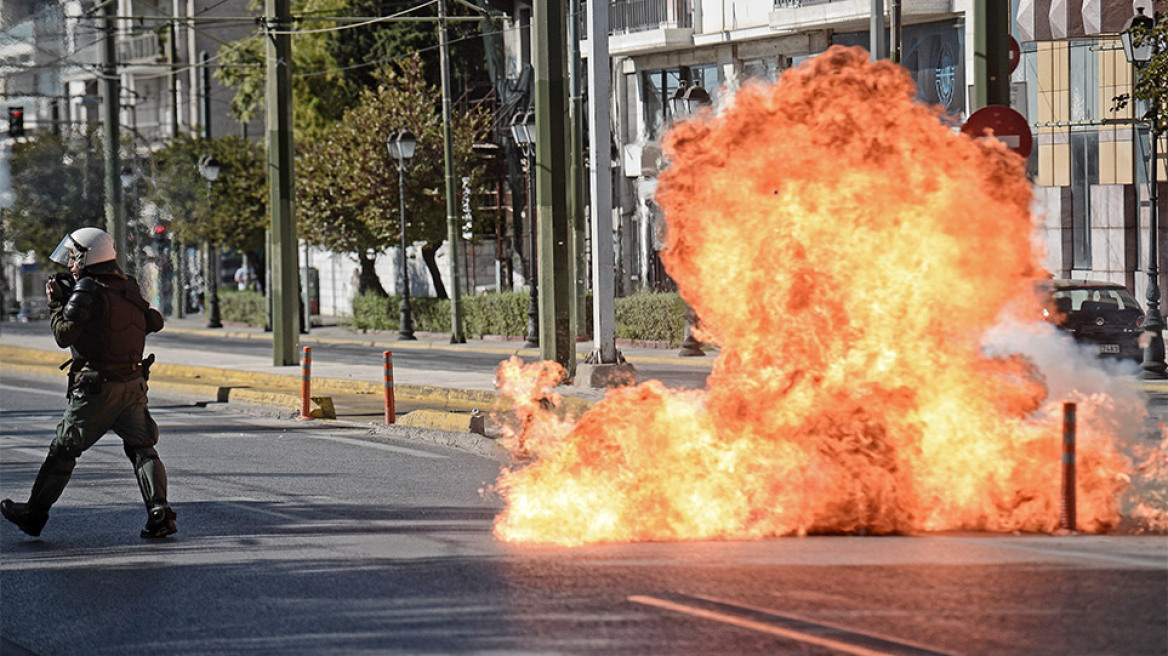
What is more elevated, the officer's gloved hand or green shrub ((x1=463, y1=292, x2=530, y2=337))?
the officer's gloved hand

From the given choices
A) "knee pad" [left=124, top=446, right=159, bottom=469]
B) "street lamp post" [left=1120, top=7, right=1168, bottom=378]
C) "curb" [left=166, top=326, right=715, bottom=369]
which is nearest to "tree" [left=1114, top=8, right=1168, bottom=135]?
"street lamp post" [left=1120, top=7, right=1168, bottom=378]

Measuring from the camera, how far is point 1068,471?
365 inches

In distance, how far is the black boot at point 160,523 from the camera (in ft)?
32.5

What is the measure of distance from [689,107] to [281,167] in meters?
17.5

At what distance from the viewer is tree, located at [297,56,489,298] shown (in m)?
43.6

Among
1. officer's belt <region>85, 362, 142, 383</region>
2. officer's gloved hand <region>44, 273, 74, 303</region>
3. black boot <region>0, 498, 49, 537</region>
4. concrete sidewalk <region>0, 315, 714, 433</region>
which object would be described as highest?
officer's gloved hand <region>44, 273, 74, 303</region>

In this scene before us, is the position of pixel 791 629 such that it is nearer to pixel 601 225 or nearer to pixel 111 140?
pixel 601 225

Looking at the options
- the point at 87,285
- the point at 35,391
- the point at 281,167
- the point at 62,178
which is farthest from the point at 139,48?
the point at 87,285

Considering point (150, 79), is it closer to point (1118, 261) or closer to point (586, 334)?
point (586, 334)

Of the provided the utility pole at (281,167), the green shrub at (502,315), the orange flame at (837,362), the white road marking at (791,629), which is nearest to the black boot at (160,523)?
the orange flame at (837,362)

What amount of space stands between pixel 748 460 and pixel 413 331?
3226 centimetres

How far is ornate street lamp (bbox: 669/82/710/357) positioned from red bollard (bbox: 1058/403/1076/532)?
11500 millimetres

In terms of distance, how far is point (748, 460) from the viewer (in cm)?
947

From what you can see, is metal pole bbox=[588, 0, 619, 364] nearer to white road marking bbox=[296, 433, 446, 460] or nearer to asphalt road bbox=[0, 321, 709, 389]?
asphalt road bbox=[0, 321, 709, 389]
